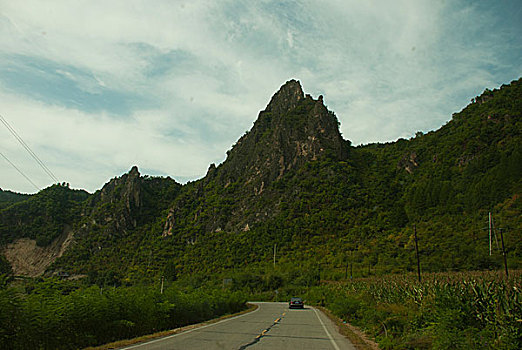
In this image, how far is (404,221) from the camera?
78.8m

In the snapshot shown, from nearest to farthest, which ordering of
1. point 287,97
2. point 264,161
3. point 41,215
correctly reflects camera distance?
point 41,215 < point 264,161 < point 287,97

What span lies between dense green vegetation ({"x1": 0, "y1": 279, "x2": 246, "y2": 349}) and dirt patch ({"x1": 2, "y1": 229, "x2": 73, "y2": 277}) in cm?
8539

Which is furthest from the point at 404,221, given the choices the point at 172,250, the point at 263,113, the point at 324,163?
the point at 263,113

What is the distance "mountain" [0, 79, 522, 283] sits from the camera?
61344 millimetres

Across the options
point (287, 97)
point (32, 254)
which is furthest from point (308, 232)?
point (32, 254)

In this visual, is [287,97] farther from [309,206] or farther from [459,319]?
[459,319]

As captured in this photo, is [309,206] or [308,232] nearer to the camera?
[308,232]

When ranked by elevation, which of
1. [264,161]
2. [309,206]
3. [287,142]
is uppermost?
[287,142]

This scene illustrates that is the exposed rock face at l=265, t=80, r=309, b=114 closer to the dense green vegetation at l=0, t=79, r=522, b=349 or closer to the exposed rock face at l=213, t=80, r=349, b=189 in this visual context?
the exposed rock face at l=213, t=80, r=349, b=189

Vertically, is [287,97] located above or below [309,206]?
above

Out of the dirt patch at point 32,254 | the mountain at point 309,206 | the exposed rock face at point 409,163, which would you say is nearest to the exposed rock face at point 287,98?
the mountain at point 309,206

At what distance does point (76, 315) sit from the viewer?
10188 mm

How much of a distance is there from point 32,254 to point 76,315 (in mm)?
102736

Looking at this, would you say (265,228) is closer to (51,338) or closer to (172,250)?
(172,250)
